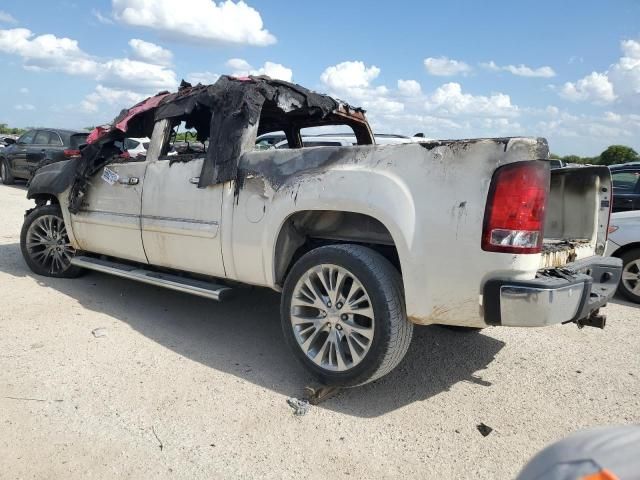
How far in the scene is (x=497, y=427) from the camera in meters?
3.05

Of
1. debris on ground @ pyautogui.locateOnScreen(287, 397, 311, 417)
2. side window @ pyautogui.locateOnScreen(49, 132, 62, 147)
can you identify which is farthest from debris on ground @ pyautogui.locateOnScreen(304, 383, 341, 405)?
side window @ pyautogui.locateOnScreen(49, 132, 62, 147)

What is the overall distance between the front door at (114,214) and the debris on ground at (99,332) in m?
0.69

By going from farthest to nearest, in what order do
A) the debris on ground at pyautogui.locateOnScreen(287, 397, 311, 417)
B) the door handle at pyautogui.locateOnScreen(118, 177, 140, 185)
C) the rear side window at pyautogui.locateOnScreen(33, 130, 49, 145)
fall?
the rear side window at pyautogui.locateOnScreen(33, 130, 49, 145) < the door handle at pyautogui.locateOnScreen(118, 177, 140, 185) < the debris on ground at pyautogui.locateOnScreen(287, 397, 311, 417)

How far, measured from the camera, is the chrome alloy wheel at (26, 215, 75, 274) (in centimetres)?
553

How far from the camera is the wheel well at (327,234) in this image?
3.51m

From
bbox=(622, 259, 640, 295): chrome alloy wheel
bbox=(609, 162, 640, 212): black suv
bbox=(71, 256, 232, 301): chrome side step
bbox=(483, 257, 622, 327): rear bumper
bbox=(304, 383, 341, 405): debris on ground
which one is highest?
bbox=(609, 162, 640, 212): black suv

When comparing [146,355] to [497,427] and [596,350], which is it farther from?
[596,350]

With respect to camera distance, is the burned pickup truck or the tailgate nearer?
the burned pickup truck

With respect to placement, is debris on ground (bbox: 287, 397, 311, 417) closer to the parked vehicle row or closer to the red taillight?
the red taillight

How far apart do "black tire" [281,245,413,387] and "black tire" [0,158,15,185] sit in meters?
15.1

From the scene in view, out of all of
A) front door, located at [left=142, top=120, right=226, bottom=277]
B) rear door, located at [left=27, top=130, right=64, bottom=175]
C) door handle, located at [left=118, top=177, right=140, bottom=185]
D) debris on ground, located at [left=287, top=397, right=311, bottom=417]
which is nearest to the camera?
debris on ground, located at [left=287, top=397, right=311, bottom=417]

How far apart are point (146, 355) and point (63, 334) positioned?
808mm

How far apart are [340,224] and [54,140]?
1255cm

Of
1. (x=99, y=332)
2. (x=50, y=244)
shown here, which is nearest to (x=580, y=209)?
(x=99, y=332)
